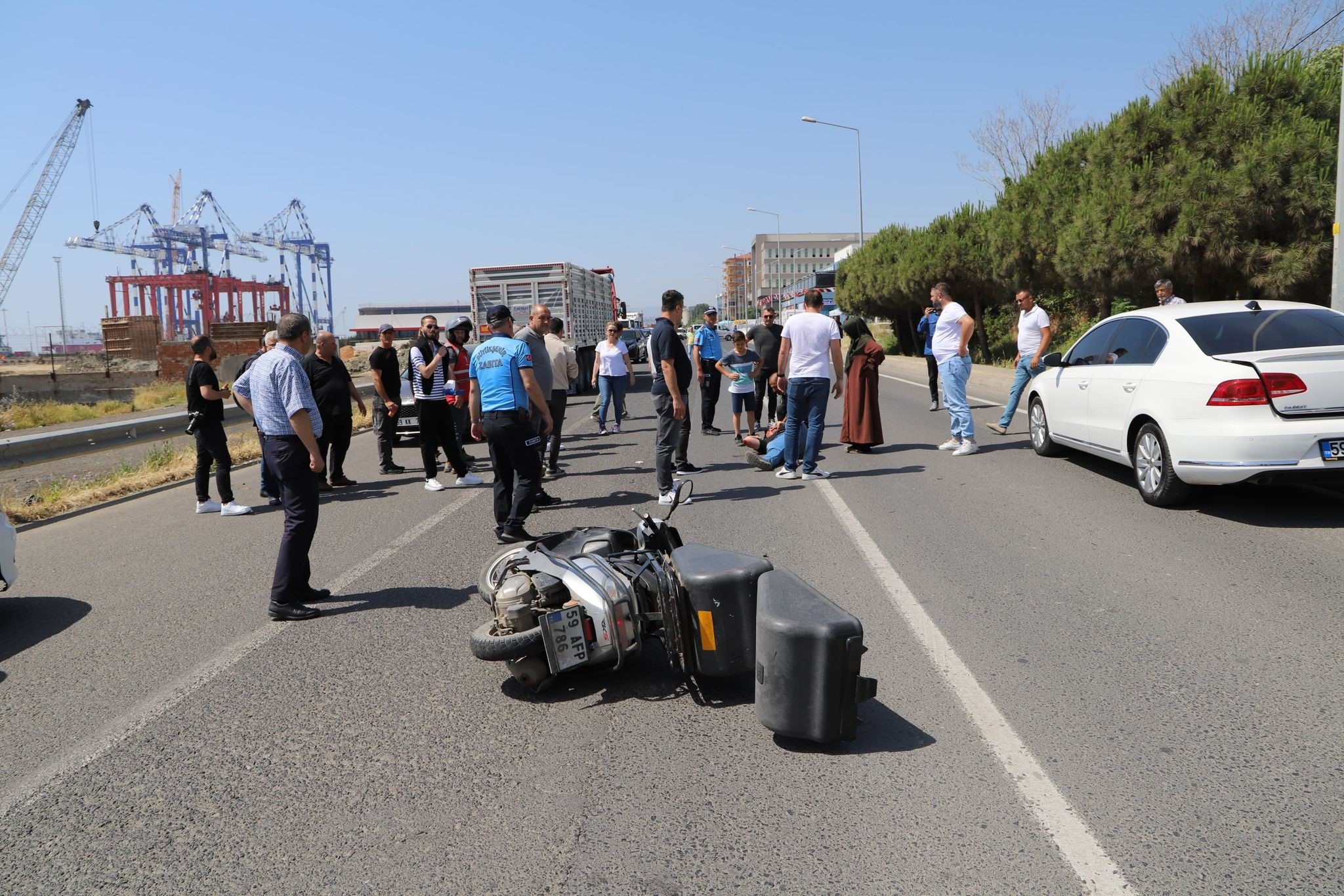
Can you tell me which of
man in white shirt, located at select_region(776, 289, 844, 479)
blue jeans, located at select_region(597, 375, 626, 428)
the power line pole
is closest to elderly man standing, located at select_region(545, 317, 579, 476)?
man in white shirt, located at select_region(776, 289, 844, 479)

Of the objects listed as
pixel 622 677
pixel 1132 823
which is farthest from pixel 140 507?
pixel 1132 823

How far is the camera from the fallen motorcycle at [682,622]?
3.63m

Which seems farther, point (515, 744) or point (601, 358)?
point (601, 358)

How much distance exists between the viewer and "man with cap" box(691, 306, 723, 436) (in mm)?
14539

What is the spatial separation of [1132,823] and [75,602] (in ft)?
21.2

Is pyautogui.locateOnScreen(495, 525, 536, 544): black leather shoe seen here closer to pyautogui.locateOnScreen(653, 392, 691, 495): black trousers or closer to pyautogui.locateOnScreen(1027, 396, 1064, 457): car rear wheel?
pyautogui.locateOnScreen(653, 392, 691, 495): black trousers

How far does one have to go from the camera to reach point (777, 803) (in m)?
3.34

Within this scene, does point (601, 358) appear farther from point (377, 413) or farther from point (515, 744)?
Result: point (515, 744)

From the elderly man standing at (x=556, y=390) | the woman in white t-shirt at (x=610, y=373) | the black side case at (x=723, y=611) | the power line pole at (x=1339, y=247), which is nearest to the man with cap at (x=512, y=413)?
the elderly man standing at (x=556, y=390)

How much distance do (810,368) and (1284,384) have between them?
13.5 ft

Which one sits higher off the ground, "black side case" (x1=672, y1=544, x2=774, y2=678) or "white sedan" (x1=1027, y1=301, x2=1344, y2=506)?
A: "white sedan" (x1=1027, y1=301, x2=1344, y2=506)

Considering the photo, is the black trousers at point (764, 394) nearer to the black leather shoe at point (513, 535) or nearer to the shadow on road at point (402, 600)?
the black leather shoe at point (513, 535)

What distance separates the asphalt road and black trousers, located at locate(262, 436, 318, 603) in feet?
0.98

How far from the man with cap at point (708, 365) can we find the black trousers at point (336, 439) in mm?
5193
